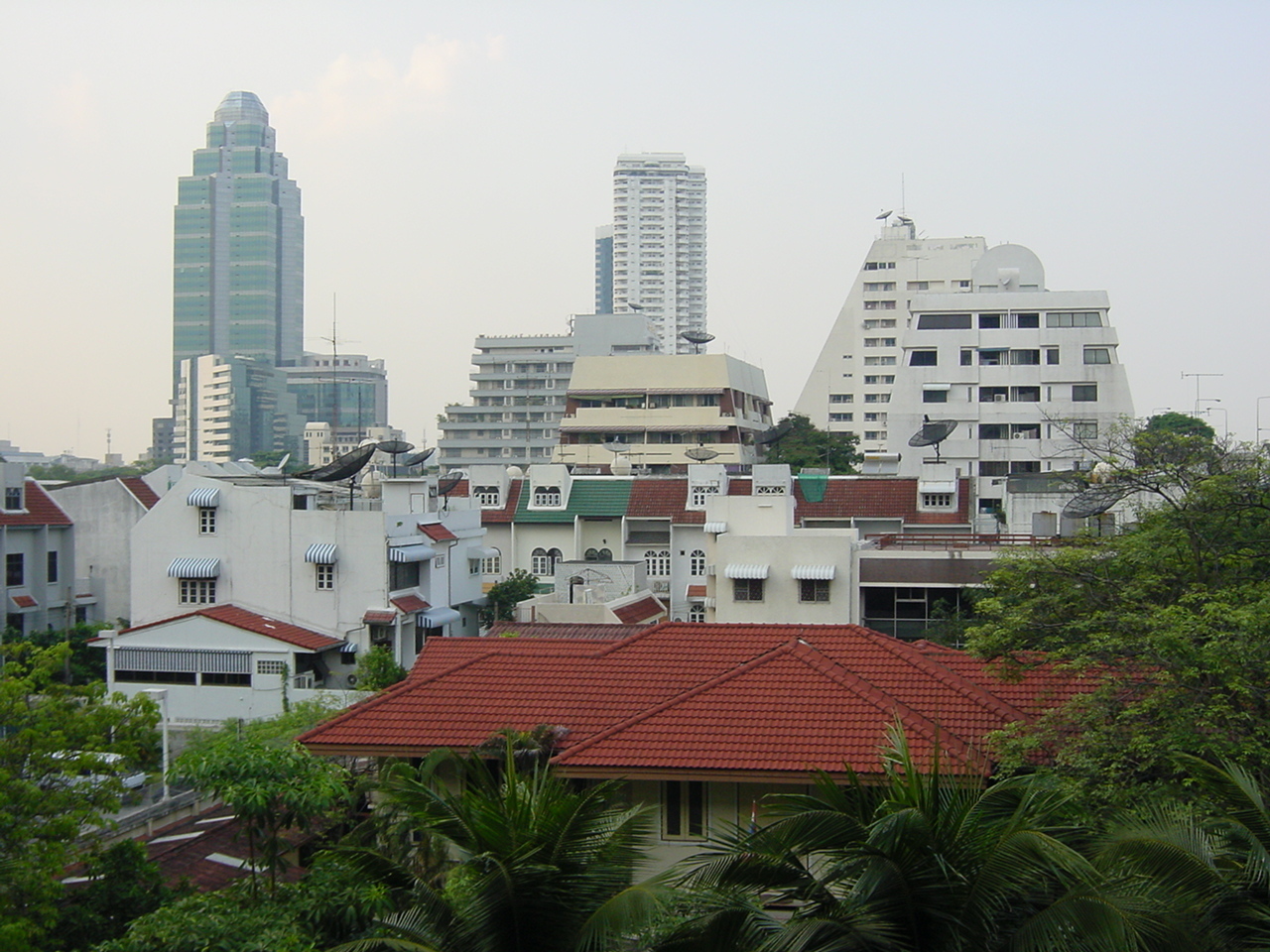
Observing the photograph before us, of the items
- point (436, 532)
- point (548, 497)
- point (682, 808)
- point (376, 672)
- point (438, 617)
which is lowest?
point (376, 672)

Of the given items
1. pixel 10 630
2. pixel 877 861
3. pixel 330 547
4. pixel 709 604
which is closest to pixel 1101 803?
pixel 877 861

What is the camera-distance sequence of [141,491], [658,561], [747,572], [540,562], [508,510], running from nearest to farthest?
1. [747,572]
2. [658,561]
3. [141,491]
4. [540,562]
5. [508,510]

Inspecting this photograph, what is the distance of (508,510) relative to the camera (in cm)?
5941

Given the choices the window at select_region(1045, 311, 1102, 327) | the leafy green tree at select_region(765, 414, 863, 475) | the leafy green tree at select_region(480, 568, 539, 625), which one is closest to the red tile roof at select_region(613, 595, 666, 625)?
the leafy green tree at select_region(480, 568, 539, 625)

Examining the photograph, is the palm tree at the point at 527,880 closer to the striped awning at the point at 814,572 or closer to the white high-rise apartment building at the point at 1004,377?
the striped awning at the point at 814,572

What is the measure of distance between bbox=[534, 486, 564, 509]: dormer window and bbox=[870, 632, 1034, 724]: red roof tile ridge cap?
39968mm

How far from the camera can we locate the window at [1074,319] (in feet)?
260

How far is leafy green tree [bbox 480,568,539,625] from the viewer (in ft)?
168

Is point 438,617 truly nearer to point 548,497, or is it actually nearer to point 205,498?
point 205,498

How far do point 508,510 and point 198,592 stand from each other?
17931mm

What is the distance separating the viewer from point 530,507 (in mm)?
59094

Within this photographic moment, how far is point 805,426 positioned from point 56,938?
293 feet

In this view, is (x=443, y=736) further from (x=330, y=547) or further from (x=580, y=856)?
(x=330, y=547)

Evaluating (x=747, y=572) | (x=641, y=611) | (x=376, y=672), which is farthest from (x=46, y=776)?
(x=641, y=611)
